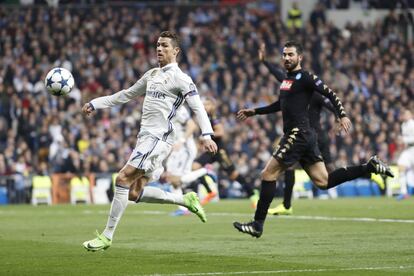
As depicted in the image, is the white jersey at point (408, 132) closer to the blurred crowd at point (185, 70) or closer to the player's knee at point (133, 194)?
the blurred crowd at point (185, 70)

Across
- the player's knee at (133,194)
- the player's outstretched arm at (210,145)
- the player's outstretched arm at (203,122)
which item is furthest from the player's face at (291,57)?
the player's knee at (133,194)

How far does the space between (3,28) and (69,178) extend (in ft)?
25.8

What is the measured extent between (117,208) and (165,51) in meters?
2.10

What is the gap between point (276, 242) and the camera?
1434 cm

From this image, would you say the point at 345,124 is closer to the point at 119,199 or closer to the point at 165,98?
the point at 165,98

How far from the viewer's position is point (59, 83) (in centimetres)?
1449

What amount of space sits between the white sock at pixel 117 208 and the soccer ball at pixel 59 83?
6.69 feet

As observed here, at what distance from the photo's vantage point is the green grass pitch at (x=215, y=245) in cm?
1113

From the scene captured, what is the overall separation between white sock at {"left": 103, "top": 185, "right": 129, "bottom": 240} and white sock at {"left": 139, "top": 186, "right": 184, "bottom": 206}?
3.08ft

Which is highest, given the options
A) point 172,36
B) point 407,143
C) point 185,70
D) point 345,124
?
point 172,36

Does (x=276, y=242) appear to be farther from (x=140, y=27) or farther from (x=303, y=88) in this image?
(x=140, y=27)

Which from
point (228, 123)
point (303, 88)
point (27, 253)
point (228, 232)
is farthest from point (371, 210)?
point (228, 123)

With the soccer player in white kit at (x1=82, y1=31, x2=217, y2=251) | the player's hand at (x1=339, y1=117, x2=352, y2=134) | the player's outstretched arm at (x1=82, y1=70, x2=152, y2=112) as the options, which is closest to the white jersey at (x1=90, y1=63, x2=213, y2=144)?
the soccer player in white kit at (x1=82, y1=31, x2=217, y2=251)

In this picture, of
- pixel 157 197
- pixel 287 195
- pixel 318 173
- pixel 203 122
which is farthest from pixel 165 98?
pixel 287 195
